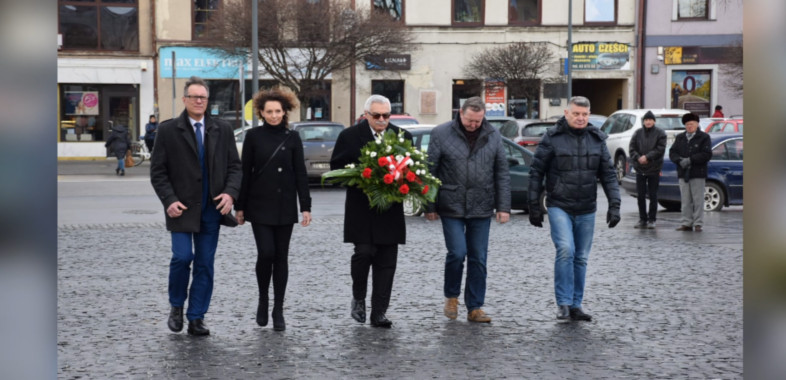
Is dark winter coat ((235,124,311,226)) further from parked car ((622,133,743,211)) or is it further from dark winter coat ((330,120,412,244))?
parked car ((622,133,743,211))

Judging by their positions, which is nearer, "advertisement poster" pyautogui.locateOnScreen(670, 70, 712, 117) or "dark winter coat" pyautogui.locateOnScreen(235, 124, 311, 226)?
"dark winter coat" pyautogui.locateOnScreen(235, 124, 311, 226)

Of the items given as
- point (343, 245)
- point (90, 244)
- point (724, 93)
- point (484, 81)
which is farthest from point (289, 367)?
point (724, 93)

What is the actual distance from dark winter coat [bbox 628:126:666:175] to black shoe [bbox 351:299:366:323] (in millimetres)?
9360

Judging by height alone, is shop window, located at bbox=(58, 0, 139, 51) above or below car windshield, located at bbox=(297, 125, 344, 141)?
above

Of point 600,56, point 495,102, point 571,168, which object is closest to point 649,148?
point 571,168

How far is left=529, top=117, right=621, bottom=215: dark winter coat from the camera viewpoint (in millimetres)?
8812

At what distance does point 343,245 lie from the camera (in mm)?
14156

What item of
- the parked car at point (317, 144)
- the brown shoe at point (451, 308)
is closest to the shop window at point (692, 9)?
the parked car at point (317, 144)

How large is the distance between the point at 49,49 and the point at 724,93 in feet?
144

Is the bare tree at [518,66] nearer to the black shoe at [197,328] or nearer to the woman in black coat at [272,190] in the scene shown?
the woman in black coat at [272,190]

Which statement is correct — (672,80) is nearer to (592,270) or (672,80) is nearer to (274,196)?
(592,270)

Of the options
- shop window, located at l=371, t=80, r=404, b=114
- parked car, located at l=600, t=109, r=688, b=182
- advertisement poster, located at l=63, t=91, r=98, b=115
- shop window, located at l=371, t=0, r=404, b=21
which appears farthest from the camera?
shop window, located at l=371, t=80, r=404, b=114

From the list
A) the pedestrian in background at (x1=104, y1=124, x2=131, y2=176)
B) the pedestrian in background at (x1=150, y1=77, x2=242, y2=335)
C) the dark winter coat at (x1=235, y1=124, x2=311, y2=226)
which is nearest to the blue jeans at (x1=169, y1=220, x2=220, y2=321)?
the pedestrian in background at (x1=150, y1=77, x2=242, y2=335)

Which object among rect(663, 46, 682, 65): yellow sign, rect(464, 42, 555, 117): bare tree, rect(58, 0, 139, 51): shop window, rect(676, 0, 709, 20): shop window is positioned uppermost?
rect(676, 0, 709, 20): shop window
